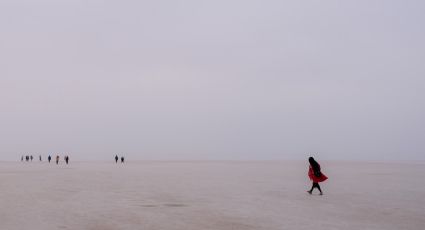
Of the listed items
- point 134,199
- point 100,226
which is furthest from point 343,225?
point 134,199

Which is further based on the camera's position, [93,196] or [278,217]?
[93,196]

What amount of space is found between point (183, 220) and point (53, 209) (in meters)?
4.69

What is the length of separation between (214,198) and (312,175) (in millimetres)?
5129

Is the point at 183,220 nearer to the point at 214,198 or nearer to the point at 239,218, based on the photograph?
the point at 239,218

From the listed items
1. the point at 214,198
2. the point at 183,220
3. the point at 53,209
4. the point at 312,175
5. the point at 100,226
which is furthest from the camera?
the point at 312,175

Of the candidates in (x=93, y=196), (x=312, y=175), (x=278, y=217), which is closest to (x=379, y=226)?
(x=278, y=217)

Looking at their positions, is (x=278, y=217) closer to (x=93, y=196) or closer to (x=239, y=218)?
(x=239, y=218)

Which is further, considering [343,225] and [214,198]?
[214,198]

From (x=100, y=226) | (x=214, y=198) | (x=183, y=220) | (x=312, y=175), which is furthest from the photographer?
(x=312, y=175)

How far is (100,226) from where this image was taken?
11.5 m

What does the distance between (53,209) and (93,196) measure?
14.3 ft

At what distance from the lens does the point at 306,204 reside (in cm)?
1703

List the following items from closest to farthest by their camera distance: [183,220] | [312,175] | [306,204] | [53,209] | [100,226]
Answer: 1. [100,226]
2. [183,220]
3. [53,209]
4. [306,204]
5. [312,175]

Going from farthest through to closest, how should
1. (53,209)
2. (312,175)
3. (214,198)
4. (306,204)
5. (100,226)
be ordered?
(312,175) < (214,198) < (306,204) < (53,209) < (100,226)
